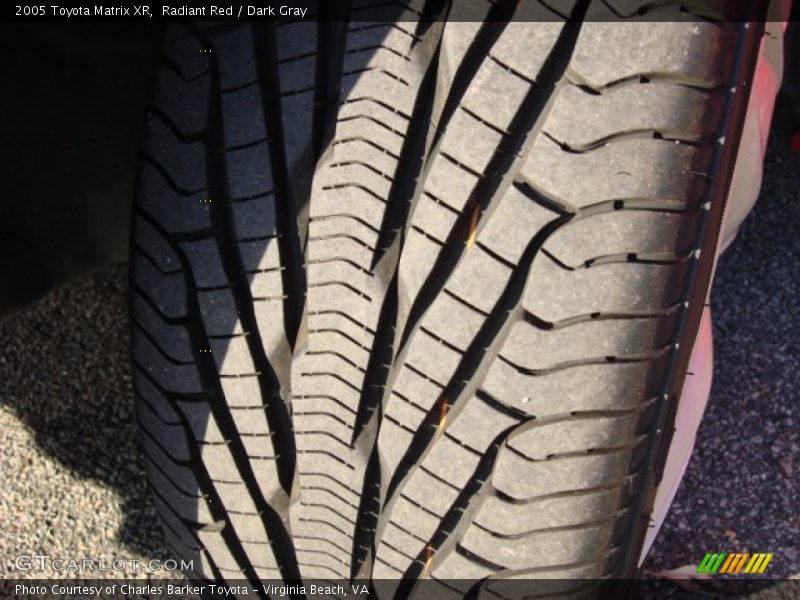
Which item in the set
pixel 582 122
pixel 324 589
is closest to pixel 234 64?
pixel 582 122

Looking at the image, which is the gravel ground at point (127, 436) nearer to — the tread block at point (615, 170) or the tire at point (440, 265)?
the tire at point (440, 265)

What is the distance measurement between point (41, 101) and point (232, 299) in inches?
11.5

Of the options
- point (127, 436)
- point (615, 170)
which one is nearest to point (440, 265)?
point (615, 170)

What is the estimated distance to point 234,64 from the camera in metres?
0.89

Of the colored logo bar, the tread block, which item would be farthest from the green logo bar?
the tread block

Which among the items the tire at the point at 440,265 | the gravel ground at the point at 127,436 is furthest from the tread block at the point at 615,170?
the gravel ground at the point at 127,436

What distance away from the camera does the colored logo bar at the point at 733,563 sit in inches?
55.1

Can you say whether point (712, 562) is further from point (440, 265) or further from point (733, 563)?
point (440, 265)

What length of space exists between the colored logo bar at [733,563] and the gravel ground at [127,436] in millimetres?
12

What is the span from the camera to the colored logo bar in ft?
4.59

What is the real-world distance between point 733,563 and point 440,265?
0.83 metres

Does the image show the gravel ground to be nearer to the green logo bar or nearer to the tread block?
the green logo bar

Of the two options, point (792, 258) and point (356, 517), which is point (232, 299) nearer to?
point (356, 517)

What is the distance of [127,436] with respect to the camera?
147cm
